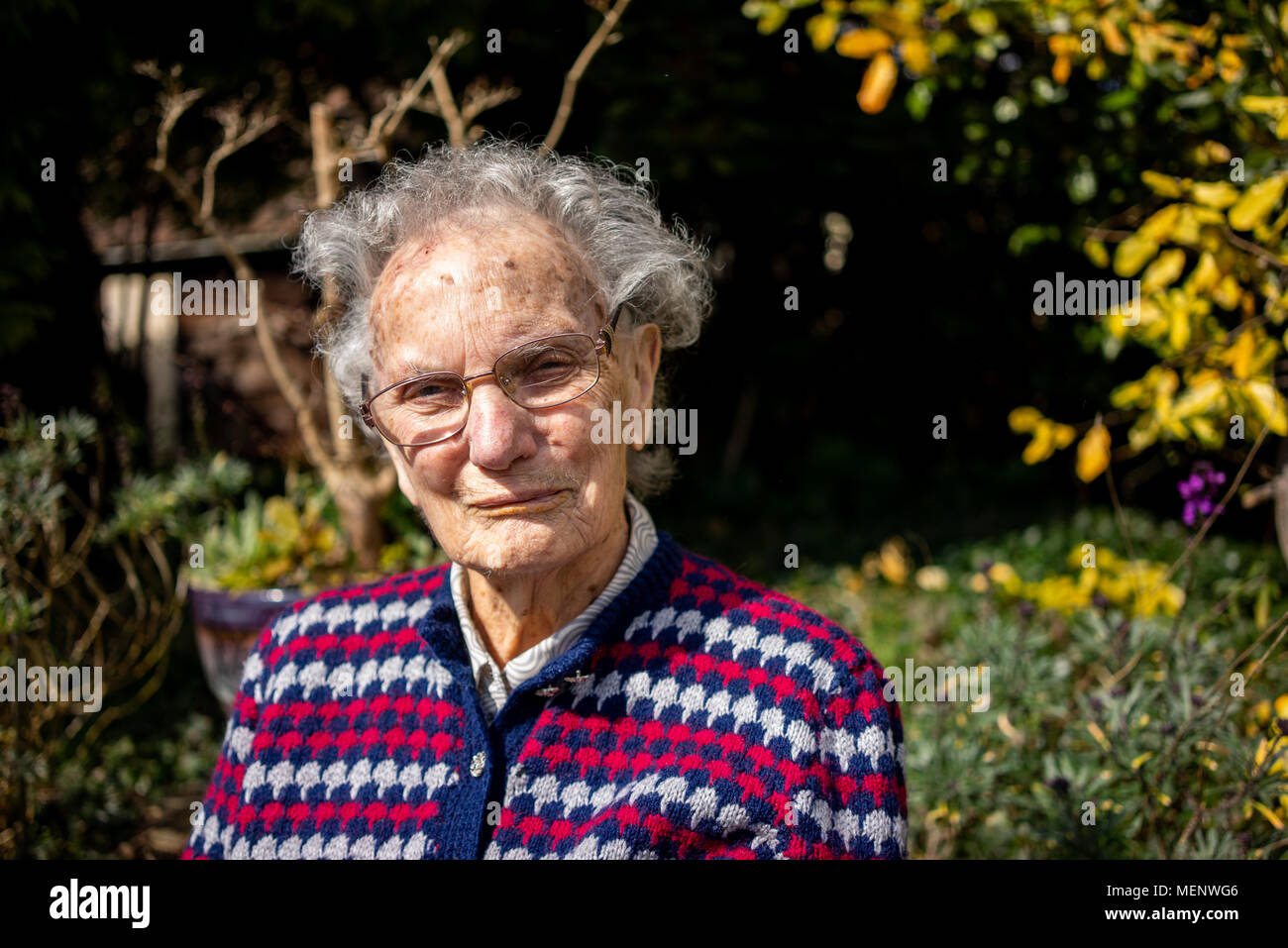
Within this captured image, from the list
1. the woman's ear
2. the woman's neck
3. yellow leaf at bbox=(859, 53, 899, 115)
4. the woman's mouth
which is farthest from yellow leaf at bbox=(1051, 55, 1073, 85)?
the woman's mouth

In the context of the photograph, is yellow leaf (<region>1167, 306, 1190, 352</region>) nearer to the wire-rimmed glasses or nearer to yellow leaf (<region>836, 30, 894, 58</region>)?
yellow leaf (<region>836, 30, 894, 58</region>)

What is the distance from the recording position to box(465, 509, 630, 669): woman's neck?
168 centimetres

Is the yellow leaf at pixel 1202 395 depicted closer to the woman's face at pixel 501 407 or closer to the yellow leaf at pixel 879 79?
the yellow leaf at pixel 879 79

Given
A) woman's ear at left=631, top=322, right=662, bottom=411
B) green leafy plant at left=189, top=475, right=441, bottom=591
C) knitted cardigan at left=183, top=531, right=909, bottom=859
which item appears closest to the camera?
knitted cardigan at left=183, top=531, right=909, bottom=859

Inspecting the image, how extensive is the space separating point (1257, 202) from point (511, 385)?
1.69m

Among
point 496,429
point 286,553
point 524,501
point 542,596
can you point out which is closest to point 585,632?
point 542,596

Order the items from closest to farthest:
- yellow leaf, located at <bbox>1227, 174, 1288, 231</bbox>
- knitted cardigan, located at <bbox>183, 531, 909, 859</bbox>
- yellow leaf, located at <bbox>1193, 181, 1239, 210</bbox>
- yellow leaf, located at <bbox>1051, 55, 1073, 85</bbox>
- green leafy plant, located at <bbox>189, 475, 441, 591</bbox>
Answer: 1. knitted cardigan, located at <bbox>183, 531, 909, 859</bbox>
2. yellow leaf, located at <bbox>1227, 174, 1288, 231</bbox>
3. yellow leaf, located at <bbox>1193, 181, 1239, 210</bbox>
4. yellow leaf, located at <bbox>1051, 55, 1073, 85</bbox>
5. green leafy plant, located at <bbox>189, 475, 441, 591</bbox>

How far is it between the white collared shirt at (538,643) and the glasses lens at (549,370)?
12.2 inches

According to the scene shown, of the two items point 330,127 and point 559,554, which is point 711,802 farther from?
point 330,127

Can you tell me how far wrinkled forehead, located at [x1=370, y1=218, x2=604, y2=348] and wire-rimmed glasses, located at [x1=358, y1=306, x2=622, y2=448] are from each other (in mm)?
33

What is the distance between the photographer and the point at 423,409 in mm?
1607
